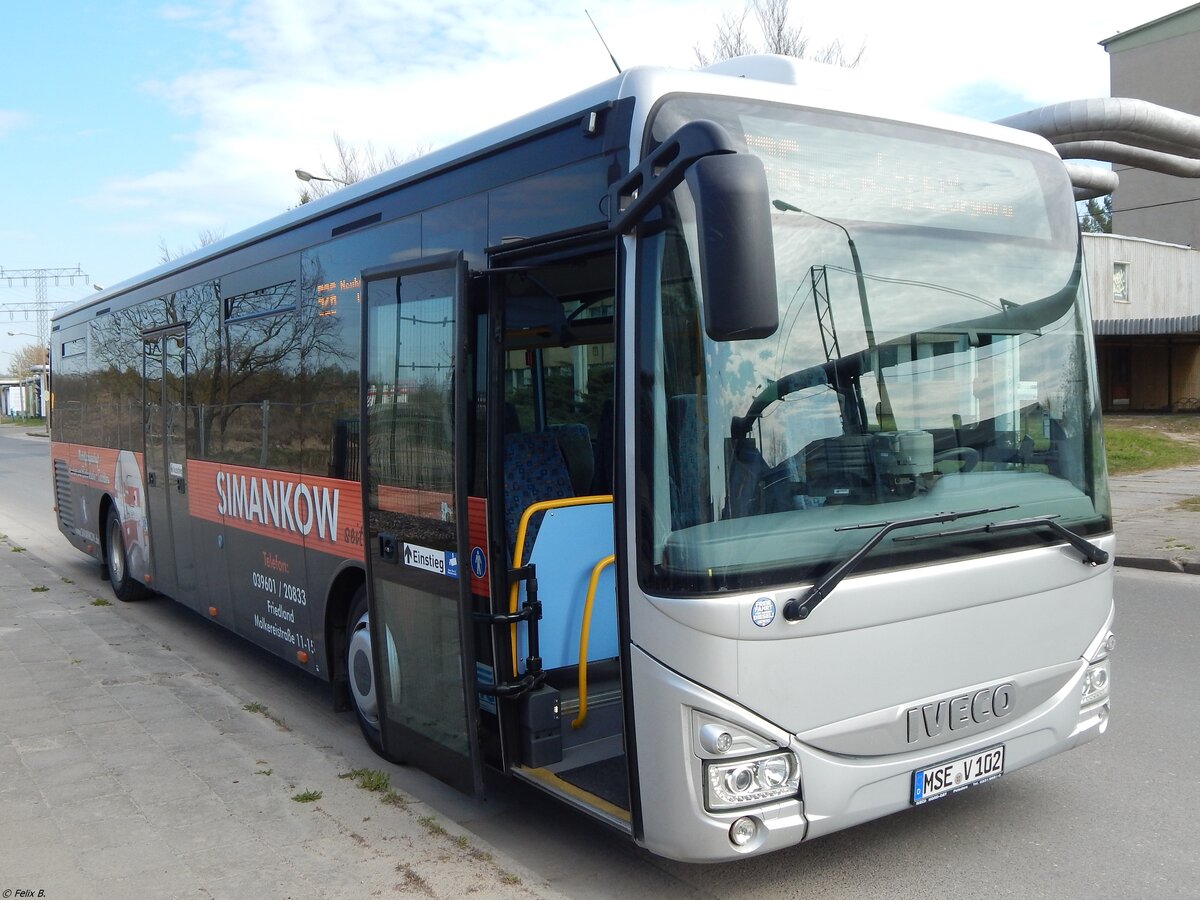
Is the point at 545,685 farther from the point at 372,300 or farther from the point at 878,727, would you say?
the point at 372,300

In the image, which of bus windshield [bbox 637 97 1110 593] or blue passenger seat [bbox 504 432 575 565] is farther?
blue passenger seat [bbox 504 432 575 565]

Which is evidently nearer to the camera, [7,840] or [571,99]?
[571,99]

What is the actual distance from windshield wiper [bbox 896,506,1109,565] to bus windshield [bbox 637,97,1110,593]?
18mm

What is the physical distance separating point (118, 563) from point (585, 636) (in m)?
7.92

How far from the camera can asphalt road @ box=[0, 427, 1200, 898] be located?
4.16 meters

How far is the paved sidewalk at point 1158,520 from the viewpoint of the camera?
11.6 m

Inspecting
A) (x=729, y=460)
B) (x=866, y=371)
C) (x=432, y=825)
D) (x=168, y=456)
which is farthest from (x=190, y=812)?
(x=168, y=456)

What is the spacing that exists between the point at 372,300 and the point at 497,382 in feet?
4.15

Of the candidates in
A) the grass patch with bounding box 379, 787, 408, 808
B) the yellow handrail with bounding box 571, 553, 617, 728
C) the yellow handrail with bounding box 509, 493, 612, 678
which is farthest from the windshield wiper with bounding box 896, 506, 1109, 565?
the grass patch with bounding box 379, 787, 408, 808

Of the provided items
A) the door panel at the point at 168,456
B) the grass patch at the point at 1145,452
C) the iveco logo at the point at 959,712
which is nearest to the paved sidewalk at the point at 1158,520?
the grass patch at the point at 1145,452

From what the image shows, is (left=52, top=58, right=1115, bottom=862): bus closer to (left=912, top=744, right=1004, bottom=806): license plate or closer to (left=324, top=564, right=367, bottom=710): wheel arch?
(left=912, top=744, right=1004, bottom=806): license plate

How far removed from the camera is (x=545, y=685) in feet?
15.4

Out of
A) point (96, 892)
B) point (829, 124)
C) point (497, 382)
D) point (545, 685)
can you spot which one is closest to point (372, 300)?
point (497, 382)

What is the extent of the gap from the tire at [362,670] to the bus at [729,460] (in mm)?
43
